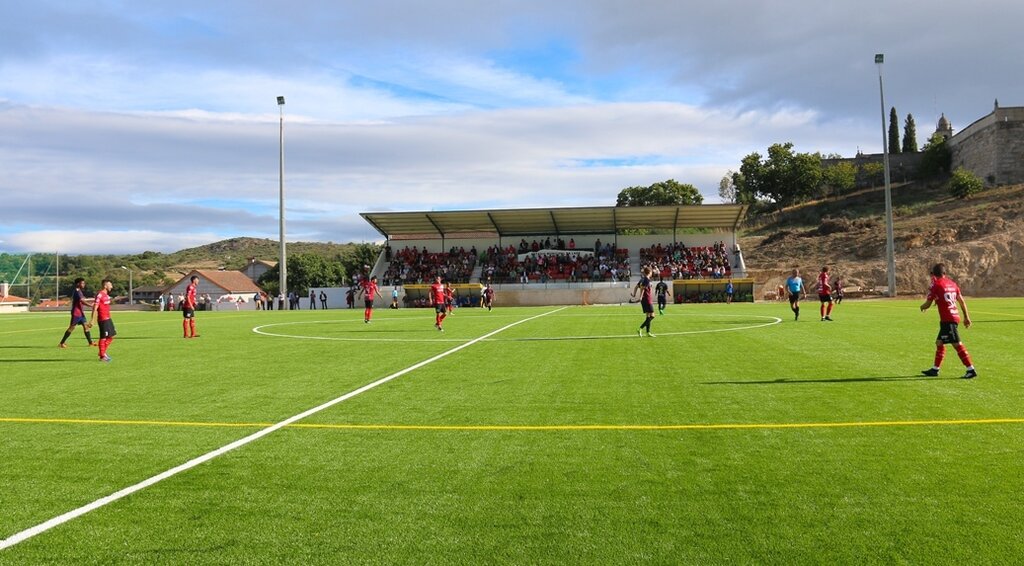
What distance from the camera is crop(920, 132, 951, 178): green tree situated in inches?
3841

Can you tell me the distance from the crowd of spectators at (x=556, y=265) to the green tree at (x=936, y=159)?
2469 inches

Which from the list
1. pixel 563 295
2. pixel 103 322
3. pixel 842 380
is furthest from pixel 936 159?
pixel 103 322

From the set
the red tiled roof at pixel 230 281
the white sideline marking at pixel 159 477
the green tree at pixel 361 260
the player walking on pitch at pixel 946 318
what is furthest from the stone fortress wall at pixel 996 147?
the white sideline marking at pixel 159 477

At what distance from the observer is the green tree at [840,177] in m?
100

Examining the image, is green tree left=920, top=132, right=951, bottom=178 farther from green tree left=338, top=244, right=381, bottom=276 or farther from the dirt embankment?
green tree left=338, top=244, right=381, bottom=276

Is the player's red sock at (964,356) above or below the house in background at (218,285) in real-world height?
below

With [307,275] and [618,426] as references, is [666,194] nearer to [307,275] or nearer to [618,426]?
[307,275]

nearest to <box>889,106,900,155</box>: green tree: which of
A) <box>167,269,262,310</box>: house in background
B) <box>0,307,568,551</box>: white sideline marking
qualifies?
<box>167,269,262,310</box>: house in background

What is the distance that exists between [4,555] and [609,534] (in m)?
3.72

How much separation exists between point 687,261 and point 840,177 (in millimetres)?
54334

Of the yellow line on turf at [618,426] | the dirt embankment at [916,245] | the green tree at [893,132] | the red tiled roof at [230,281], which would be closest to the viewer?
the yellow line on turf at [618,426]

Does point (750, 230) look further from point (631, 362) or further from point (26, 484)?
point (26, 484)

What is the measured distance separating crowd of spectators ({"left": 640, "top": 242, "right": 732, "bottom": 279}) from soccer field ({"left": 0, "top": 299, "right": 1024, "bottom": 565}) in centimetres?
4286

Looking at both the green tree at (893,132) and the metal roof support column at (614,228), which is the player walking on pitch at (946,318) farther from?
the green tree at (893,132)
